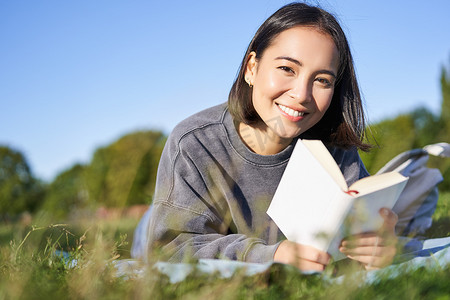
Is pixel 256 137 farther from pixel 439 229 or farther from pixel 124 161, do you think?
pixel 124 161

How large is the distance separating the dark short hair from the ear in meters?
0.03

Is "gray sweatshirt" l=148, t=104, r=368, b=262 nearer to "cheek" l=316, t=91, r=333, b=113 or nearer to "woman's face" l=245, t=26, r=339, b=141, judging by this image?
"woman's face" l=245, t=26, r=339, b=141

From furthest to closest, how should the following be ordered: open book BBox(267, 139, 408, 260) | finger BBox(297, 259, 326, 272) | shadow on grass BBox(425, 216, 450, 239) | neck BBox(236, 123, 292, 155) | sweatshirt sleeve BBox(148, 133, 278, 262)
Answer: shadow on grass BBox(425, 216, 450, 239) → neck BBox(236, 123, 292, 155) → sweatshirt sleeve BBox(148, 133, 278, 262) → finger BBox(297, 259, 326, 272) → open book BBox(267, 139, 408, 260)

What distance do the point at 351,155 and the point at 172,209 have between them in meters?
1.43

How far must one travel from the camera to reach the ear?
8.93 ft

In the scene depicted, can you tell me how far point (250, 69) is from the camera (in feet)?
9.05

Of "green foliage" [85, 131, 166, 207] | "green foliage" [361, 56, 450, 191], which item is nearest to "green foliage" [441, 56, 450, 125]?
"green foliage" [361, 56, 450, 191]

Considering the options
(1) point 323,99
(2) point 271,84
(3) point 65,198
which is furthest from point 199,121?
(3) point 65,198

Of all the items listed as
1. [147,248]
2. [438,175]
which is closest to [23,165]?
[147,248]

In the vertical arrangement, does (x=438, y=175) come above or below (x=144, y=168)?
above

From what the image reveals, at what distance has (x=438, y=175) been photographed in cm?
345

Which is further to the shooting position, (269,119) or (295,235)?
(269,119)

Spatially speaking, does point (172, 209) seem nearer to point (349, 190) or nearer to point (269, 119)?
point (269, 119)

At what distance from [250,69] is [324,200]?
137 centimetres
